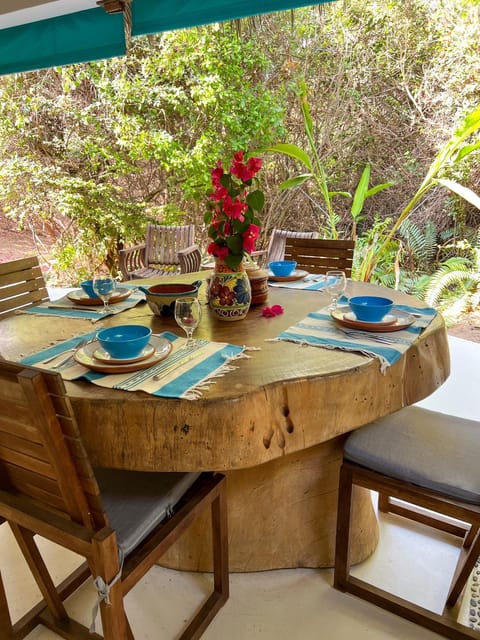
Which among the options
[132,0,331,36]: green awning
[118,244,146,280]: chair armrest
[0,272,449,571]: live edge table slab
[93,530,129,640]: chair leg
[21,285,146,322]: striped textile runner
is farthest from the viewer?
[118,244,146,280]: chair armrest

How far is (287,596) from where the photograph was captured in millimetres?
1506

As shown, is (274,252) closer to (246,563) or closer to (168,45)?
(168,45)

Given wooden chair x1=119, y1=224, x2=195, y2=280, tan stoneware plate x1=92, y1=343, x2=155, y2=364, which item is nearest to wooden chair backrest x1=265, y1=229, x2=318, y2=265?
wooden chair x1=119, y1=224, x2=195, y2=280

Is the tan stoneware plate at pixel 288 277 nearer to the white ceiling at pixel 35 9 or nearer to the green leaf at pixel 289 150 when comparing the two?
the white ceiling at pixel 35 9

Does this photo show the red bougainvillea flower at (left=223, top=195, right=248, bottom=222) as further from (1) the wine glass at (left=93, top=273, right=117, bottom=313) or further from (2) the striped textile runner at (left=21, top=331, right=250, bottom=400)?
(1) the wine glass at (left=93, top=273, right=117, bottom=313)

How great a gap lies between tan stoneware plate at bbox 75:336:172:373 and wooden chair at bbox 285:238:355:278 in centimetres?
171

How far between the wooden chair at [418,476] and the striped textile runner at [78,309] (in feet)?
3.31

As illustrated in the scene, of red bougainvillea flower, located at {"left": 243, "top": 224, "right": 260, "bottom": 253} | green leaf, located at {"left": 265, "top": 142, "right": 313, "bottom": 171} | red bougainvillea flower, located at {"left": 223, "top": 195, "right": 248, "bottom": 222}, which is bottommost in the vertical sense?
red bougainvillea flower, located at {"left": 243, "top": 224, "right": 260, "bottom": 253}

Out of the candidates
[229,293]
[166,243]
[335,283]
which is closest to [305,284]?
[335,283]

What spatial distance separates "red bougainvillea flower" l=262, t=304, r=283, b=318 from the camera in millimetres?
1685

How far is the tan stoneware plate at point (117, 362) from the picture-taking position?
1192 mm

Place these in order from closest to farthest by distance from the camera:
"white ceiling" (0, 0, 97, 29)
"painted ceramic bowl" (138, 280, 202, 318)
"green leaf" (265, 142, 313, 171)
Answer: "painted ceramic bowl" (138, 280, 202, 318)
"white ceiling" (0, 0, 97, 29)
"green leaf" (265, 142, 313, 171)

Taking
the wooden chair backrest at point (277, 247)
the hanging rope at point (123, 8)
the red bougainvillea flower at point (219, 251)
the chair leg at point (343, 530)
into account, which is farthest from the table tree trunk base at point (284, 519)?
the wooden chair backrest at point (277, 247)

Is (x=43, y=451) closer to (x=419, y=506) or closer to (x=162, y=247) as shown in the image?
(x=419, y=506)
